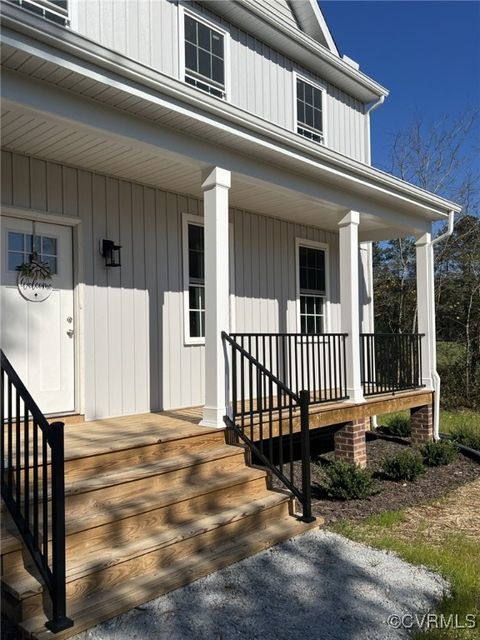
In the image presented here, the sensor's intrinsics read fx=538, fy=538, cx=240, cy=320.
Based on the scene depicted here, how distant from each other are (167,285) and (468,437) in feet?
15.6

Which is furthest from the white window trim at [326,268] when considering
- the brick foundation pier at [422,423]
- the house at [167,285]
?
the brick foundation pier at [422,423]

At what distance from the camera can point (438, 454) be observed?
6.67 meters

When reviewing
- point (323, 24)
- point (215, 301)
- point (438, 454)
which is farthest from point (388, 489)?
point (323, 24)

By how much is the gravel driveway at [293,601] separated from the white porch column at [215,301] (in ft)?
4.74

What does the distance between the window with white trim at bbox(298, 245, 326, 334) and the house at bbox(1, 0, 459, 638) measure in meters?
0.03

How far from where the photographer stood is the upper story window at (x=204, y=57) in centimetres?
677

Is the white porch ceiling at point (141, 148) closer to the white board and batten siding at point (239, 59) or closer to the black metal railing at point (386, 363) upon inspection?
the white board and batten siding at point (239, 59)

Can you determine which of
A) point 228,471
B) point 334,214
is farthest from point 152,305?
point 334,214

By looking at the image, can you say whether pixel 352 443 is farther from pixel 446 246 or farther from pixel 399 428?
pixel 446 246

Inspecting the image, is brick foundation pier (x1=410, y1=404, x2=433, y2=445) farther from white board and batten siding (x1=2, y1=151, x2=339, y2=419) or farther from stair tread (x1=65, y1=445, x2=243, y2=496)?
stair tread (x1=65, y1=445, x2=243, y2=496)

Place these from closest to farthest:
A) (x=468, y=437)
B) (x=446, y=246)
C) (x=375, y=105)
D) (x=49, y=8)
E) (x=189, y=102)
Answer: (x=189, y=102) → (x=49, y=8) → (x=468, y=437) → (x=375, y=105) → (x=446, y=246)

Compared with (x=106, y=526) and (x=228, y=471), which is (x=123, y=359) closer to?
(x=228, y=471)

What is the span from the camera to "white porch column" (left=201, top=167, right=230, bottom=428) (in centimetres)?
487

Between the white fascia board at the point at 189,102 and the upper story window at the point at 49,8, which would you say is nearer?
the white fascia board at the point at 189,102
